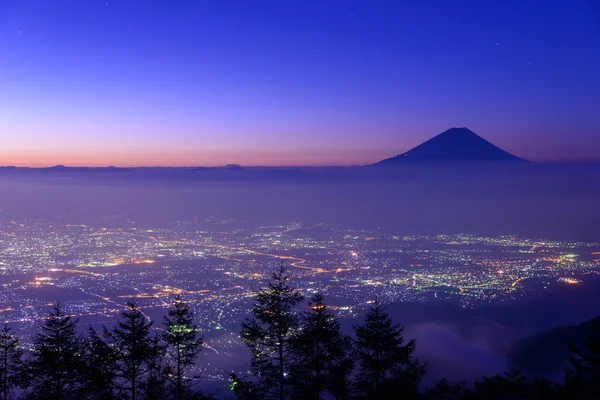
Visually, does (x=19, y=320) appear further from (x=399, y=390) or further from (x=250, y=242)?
(x=250, y=242)

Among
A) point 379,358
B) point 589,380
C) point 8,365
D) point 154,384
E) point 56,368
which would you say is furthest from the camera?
point 379,358

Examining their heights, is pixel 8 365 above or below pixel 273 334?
below

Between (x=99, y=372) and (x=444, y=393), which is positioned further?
(x=444, y=393)

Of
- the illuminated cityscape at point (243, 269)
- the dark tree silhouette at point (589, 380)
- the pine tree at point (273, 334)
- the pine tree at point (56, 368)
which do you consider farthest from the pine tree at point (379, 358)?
the illuminated cityscape at point (243, 269)

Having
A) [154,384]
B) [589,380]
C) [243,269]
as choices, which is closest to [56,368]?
[154,384]

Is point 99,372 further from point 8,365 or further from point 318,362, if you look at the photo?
point 318,362

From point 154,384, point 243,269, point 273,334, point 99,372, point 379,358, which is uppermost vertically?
point 273,334

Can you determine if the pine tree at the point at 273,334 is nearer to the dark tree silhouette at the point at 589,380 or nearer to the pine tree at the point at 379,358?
the pine tree at the point at 379,358

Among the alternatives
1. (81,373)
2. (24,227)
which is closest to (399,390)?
(81,373)
